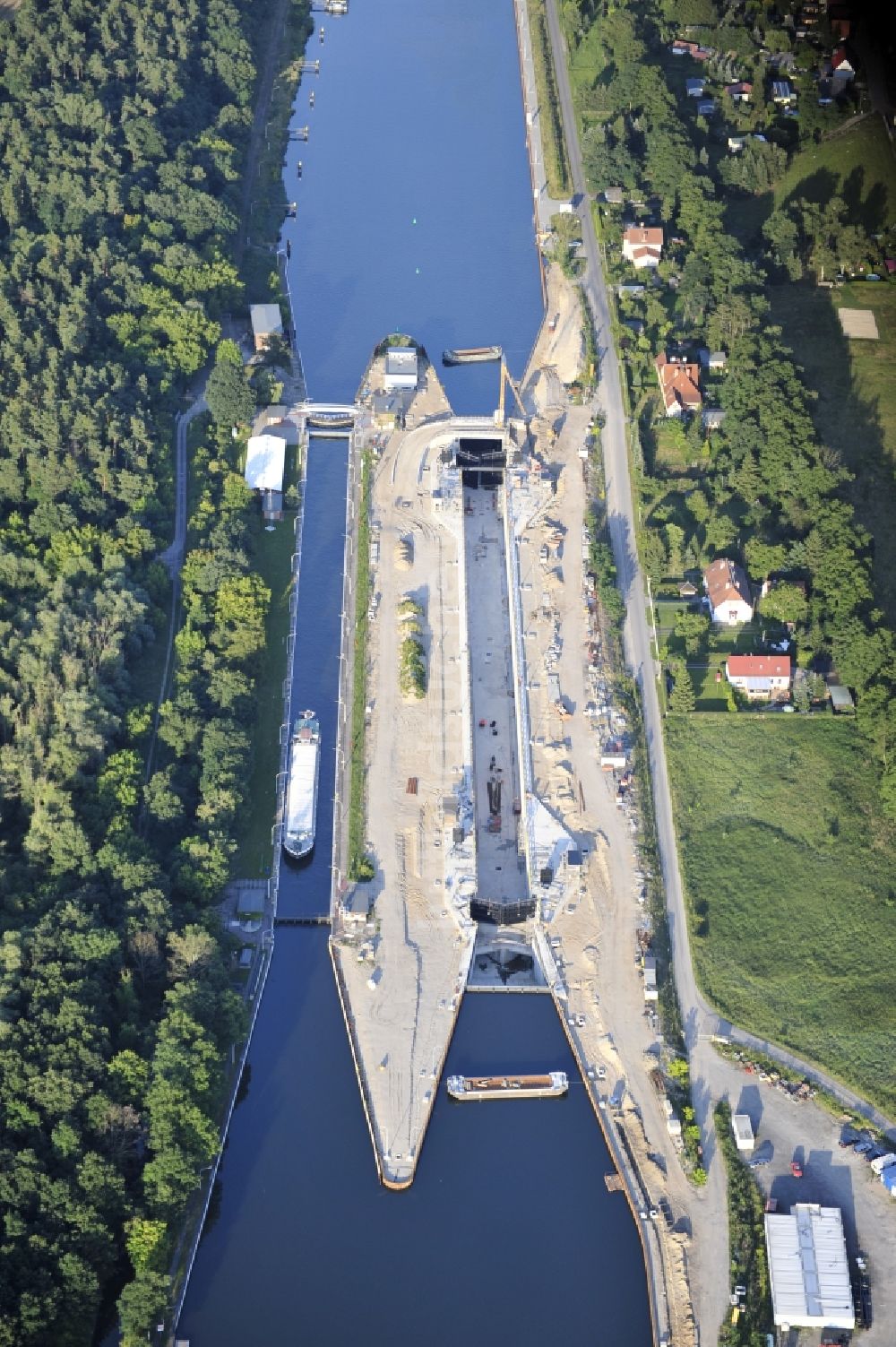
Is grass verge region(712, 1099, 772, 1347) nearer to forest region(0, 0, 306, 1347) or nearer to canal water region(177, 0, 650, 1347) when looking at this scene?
canal water region(177, 0, 650, 1347)

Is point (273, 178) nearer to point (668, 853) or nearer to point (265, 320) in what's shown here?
point (265, 320)

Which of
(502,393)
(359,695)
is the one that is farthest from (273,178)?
(359,695)

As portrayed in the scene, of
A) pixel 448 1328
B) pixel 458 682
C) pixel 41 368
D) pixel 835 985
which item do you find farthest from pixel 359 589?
pixel 448 1328

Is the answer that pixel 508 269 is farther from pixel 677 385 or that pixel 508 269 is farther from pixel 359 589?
pixel 359 589

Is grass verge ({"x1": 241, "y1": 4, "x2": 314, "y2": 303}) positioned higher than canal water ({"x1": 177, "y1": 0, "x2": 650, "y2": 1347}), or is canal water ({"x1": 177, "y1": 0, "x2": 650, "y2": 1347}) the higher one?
grass verge ({"x1": 241, "y1": 4, "x2": 314, "y2": 303})

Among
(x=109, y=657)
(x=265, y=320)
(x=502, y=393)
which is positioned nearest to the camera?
(x=109, y=657)

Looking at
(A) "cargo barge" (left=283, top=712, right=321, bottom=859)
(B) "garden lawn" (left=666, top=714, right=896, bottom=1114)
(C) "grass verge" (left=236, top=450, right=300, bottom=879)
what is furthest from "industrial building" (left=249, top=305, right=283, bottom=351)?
(B) "garden lawn" (left=666, top=714, right=896, bottom=1114)

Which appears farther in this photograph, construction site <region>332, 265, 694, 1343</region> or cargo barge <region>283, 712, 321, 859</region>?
cargo barge <region>283, 712, 321, 859</region>
